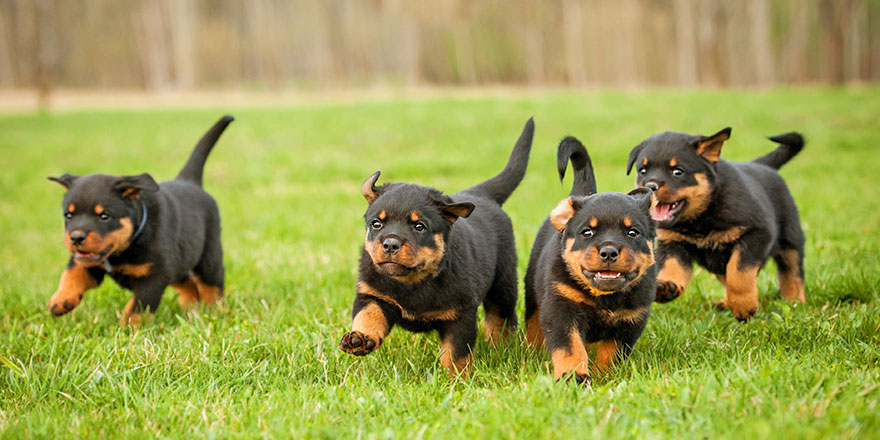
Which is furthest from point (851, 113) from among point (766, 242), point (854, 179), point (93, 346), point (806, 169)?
point (93, 346)

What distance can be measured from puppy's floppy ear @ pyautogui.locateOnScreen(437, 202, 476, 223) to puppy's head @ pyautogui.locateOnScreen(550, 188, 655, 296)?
373mm

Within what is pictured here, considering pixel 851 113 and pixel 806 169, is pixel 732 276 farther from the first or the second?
pixel 851 113

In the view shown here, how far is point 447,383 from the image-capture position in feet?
10.4

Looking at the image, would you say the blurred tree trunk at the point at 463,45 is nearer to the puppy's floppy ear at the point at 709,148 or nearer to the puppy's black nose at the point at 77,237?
the puppy's floppy ear at the point at 709,148

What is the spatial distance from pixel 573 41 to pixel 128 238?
42160 millimetres

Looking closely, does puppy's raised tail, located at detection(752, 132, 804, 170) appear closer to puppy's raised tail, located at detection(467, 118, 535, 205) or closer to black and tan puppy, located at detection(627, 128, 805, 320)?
black and tan puppy, located at detection(627, 128, 805, 320)

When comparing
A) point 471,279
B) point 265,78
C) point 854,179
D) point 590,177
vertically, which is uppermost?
point 265,78

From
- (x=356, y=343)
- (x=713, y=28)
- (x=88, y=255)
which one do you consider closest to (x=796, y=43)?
(x=713, y=28)

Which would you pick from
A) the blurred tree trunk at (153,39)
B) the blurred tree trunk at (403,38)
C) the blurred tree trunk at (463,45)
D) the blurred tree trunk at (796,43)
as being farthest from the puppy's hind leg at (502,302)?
the blurred tree trunk at (796,43)

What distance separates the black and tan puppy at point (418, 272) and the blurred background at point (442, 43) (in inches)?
1456

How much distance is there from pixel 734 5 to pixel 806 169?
108 feet

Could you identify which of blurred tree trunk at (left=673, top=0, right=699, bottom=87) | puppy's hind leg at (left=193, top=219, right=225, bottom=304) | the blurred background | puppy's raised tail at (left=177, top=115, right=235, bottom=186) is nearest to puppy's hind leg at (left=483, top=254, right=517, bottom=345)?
puppy's hind leg at (left=193, top=219, right=225, bottom=304)

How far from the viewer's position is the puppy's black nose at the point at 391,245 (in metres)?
3.04

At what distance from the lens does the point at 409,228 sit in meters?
3.17
